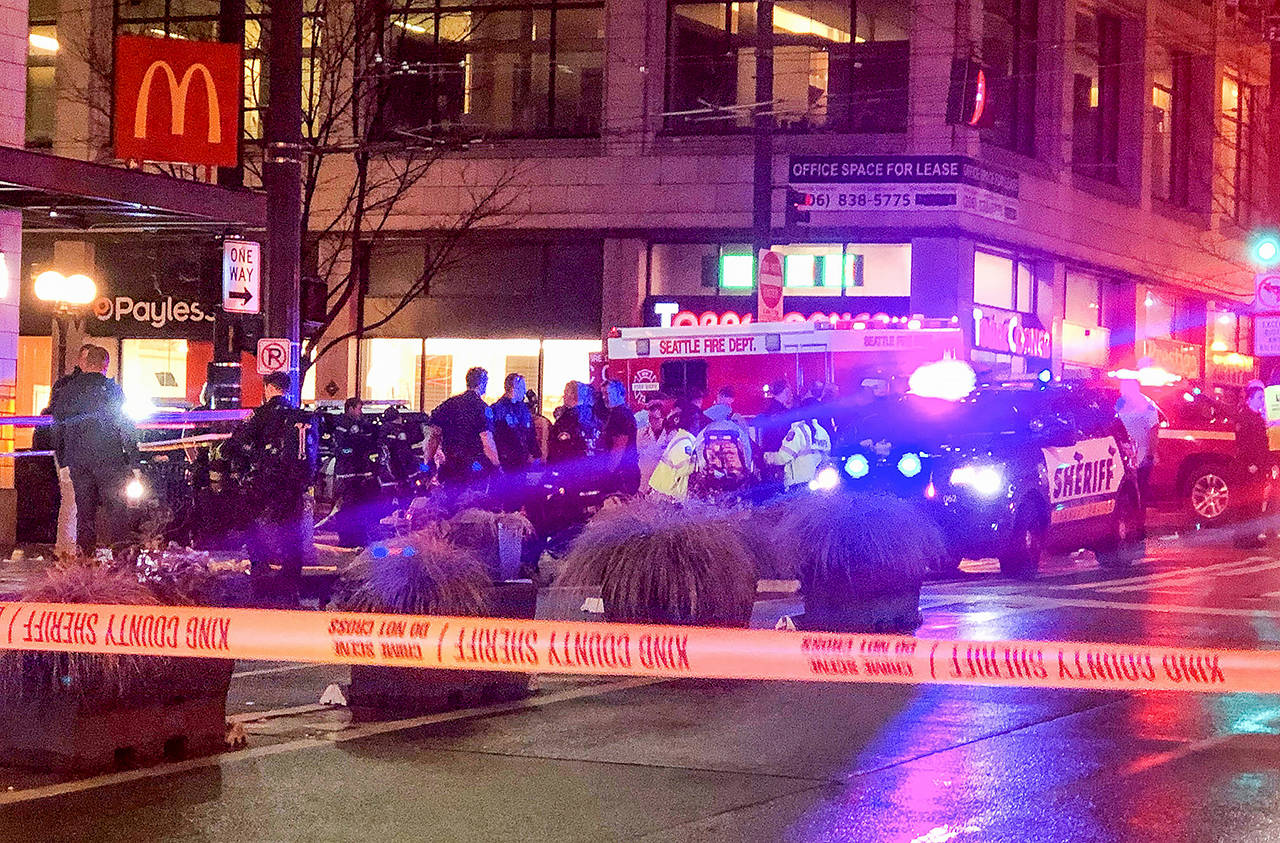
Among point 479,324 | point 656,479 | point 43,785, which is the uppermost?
point 479,324

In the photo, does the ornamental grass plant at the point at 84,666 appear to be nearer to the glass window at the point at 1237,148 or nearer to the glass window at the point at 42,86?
the glass window at the point at 42,86

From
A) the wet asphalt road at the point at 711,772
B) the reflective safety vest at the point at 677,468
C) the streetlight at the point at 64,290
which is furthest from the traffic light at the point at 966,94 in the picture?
the wet asphalt road at the point at 711,772

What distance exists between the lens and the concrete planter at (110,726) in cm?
812

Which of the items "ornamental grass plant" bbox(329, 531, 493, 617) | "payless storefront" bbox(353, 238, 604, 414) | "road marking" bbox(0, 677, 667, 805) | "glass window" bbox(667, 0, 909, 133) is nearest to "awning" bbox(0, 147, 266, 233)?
"ornamental grass plant" bbox(329, 531, 493, 617)

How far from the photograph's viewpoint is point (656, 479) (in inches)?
636

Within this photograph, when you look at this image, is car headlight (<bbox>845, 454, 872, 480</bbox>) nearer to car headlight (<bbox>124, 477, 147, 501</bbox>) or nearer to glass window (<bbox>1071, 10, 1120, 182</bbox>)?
car headlight (<bbox>124, 477, 147, 501</bbox>)

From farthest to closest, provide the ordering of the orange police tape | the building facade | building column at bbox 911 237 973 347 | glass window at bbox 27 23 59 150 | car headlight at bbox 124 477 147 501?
glass window at bbox 27 23 59 150 → the building facade → building column at bbox 911 237 973 347 → car headlight at bbox 124 477 147 501 → the orange police tape

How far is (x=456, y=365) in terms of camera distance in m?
34.8

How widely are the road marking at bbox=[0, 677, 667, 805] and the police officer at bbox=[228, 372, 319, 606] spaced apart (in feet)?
14.3

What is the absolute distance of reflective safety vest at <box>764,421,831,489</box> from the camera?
17.7 m

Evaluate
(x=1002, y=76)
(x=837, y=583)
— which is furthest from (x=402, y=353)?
(x=837, y=583)

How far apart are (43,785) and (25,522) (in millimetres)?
12527

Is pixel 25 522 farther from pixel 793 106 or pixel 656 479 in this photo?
pixel 793 106

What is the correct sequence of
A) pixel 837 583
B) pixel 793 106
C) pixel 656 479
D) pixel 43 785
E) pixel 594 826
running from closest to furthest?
pixel 594 826 → pixel 43 785 → pixel 837 583 → pixel 656 479 → pixel 793 106
